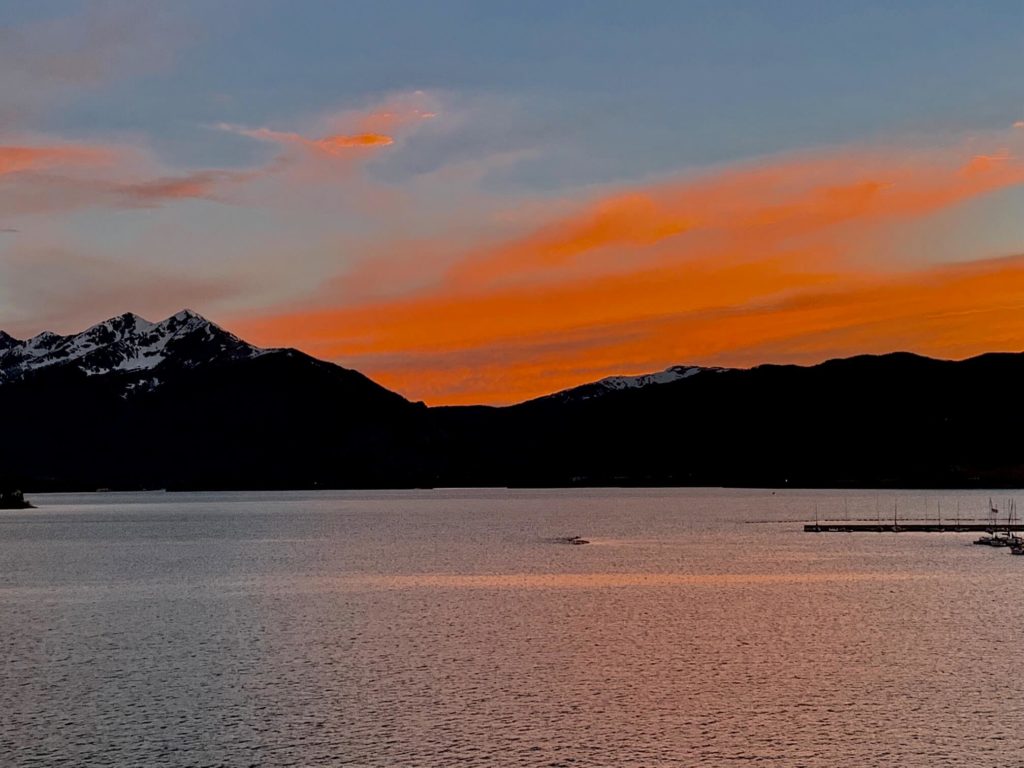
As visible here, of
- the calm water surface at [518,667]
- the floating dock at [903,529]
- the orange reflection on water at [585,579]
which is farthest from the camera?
the floating dock at [903,529]

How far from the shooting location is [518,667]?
213ft

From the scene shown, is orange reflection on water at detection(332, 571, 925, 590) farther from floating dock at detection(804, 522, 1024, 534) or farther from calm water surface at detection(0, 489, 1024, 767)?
floating dock at detection(804, 522, 1024, 534)

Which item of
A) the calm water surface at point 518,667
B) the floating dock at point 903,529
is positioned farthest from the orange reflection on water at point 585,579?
the floating dock at point 903,529

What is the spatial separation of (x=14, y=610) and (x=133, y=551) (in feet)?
243

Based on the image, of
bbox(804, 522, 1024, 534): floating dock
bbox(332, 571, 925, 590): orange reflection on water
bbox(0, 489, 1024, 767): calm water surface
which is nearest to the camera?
bbox(0, 489, 1024, 767): calm water surface

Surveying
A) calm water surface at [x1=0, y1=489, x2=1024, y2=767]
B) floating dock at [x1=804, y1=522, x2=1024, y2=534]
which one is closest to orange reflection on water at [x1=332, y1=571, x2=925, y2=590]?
calm water surface at [x1=0, y1=489, x2=1024, y2=767]

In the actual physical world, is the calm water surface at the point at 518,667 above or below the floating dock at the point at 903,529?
below

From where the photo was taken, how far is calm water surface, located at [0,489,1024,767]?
47062 mm

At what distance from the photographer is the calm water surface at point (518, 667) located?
47.1 m

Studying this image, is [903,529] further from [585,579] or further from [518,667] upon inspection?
[518,667]

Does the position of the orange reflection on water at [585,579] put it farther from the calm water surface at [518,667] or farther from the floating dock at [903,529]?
the floating dock at [903,529]

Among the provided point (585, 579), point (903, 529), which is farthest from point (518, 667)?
point (903, 529)

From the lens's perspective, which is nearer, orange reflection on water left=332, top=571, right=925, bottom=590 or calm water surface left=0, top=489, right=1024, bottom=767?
calm water surface left=0, top=489, right=1024, bottom=767

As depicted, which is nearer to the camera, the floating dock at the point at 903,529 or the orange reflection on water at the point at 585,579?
the orange reflection on water at the point at 585,579
